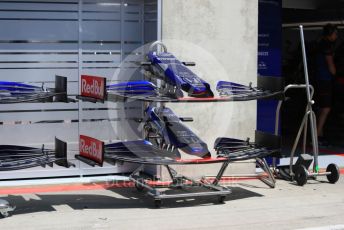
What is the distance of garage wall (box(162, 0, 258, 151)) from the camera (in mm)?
7801

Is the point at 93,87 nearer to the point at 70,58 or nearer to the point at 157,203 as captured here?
the point at 157,203

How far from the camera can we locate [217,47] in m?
8.05

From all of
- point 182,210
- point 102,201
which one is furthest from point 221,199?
point 102,201

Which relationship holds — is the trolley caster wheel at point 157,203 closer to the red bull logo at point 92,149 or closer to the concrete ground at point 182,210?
the concrete ground at point 182,210

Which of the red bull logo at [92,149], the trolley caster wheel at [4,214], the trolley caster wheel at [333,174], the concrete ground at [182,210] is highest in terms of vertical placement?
the red bull logo at [92,149]

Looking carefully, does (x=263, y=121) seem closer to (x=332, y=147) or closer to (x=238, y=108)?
(x=238, y=108)

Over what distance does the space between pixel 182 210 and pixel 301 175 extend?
2017mm

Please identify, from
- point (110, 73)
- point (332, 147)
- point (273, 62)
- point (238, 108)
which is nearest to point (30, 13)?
point (110, 73)

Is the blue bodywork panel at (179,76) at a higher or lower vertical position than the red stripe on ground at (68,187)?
higher

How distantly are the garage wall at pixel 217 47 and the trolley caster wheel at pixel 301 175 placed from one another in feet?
2.89

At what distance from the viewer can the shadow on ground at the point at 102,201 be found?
6570 mm

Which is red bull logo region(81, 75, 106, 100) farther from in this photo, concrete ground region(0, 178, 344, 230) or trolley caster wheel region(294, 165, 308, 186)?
trolley caster wheel region(294, 165, 308, 186)

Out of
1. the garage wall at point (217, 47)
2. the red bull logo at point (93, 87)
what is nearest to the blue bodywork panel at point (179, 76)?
the red bull logo at point (93, 87)

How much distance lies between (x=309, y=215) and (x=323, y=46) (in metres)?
4.45
